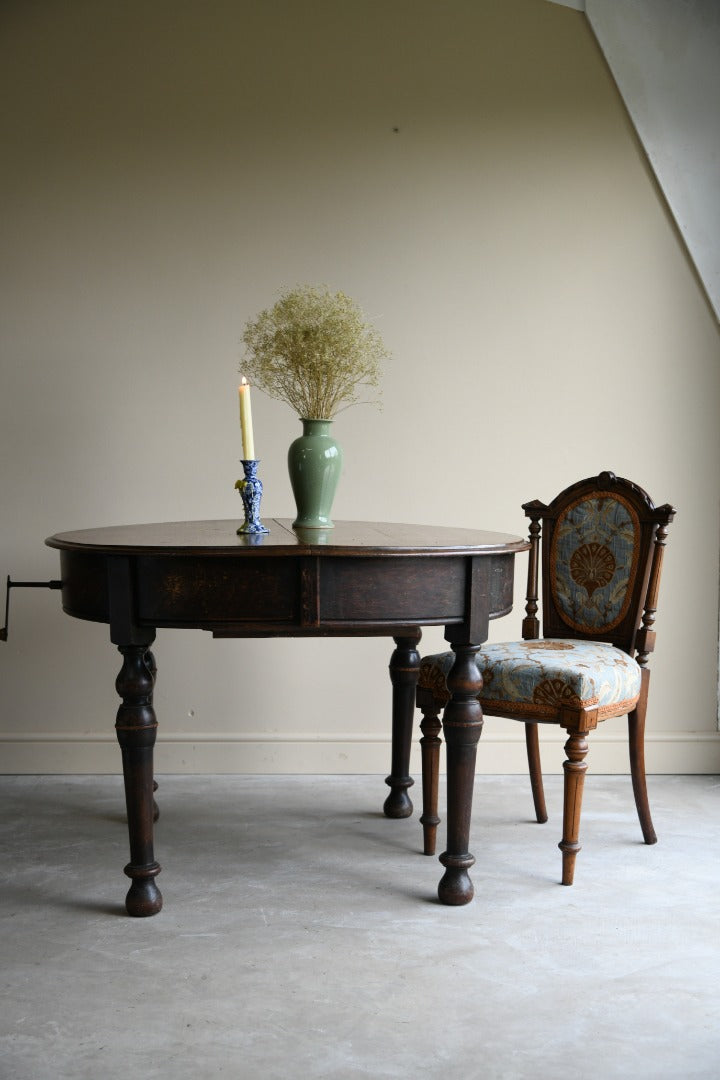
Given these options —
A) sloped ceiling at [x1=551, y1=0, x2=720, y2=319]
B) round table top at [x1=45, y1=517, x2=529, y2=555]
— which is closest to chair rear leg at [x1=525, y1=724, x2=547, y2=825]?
round table top at [x1=45, y1=517, x2=529, y2=555]

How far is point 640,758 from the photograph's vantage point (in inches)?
111

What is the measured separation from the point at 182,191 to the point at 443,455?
3.98ft

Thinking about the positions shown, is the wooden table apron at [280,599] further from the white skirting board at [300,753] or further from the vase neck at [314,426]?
the white skirting board at [300,753]

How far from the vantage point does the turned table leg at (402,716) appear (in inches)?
120

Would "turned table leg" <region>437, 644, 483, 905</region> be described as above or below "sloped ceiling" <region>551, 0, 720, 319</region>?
below

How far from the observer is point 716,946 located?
2.23 m

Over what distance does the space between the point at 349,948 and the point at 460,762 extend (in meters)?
0.46

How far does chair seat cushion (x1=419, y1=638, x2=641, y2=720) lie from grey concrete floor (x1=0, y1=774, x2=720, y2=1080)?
1.37 feet

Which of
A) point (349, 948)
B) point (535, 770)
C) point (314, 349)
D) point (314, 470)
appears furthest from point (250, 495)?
point (535, 770)

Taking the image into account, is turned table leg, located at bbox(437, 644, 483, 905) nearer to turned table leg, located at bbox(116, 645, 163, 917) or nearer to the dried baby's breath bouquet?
turned table leg, located at bbox(116, 645, 163, 917)

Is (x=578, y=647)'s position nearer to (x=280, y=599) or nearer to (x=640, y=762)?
(x=640, y=762)

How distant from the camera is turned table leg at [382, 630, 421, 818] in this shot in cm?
305

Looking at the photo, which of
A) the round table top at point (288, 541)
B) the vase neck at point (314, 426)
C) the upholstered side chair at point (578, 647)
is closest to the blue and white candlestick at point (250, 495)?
the round table top at point (288, 541)

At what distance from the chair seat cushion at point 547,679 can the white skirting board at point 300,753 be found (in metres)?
0.90
